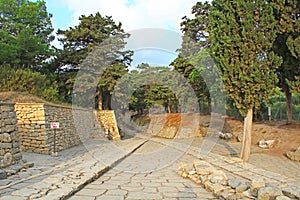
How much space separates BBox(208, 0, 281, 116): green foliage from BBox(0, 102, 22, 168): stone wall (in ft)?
20.6

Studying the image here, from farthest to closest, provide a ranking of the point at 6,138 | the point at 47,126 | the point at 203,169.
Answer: the point at 47,126, the point at 6,138, the point at 203,169

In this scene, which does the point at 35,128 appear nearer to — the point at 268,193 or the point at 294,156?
the point at 268,193

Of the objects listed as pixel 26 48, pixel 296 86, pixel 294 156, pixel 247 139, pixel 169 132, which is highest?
pixel 26 48

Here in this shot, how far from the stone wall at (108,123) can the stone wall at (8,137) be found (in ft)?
36.1

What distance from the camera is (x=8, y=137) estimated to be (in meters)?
6.20

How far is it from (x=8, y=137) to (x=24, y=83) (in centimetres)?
731

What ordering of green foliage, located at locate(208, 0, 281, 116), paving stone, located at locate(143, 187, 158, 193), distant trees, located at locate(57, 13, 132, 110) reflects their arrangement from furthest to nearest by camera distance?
distant trees, located at locate(57, 13, 132, 110) < green foliage, located at locate(208, 0, 281, 116) < paving stone, located at locate(143, 187, 158, 193)

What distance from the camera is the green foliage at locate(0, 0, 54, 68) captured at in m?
14.8

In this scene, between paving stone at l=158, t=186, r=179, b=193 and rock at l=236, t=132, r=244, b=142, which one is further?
rock at l=236, t=132, r=244, b=142

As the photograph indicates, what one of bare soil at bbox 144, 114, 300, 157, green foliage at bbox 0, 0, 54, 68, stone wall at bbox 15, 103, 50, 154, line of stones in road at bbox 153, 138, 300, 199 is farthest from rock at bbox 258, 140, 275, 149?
green foliage at bbox 0, 0, 54, 68

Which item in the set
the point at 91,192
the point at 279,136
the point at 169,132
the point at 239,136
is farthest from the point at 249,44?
the point at 169,132

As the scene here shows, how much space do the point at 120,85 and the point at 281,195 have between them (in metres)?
15.6

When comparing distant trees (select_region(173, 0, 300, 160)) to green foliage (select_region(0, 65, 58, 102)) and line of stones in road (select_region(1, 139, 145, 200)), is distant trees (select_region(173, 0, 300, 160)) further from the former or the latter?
green foliage (select_region(0, 65, 58, 102))

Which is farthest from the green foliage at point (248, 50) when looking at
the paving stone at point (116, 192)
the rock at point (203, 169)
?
the paving stone at point (116, 192)
